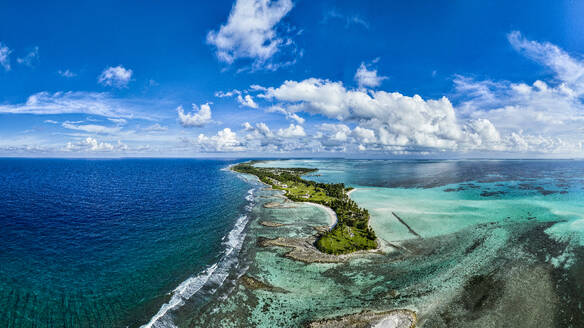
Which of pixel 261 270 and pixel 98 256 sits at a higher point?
pixel 98 256

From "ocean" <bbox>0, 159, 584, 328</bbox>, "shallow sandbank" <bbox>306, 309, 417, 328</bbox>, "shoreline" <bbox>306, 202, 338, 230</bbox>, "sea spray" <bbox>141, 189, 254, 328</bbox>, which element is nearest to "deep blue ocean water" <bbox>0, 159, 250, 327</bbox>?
"ocean" <bbox>0, 159, 584, 328</bbox>

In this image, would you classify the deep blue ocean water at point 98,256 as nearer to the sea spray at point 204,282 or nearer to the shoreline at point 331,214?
the sea spray at point 204,282

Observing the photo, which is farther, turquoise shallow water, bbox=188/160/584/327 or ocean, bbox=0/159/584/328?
turquoise shallow water, bbox=188/160/584/327

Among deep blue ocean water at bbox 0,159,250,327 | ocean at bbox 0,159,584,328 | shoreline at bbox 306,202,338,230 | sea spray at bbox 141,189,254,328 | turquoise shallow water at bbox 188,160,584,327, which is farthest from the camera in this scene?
shoreline at bbox 306,202,338,230

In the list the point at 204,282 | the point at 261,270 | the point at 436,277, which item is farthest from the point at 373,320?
the point at 204,282

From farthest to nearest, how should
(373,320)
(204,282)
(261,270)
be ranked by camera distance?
(261,270), (204,282), (373,320)

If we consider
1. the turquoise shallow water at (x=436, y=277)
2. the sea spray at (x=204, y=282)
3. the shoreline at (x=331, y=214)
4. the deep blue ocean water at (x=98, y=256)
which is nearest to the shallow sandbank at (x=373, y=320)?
the turquoise shallow water at (x=436, y=277)

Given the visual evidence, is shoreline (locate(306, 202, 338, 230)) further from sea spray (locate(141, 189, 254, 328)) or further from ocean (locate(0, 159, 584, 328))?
sea spray (locate(141, 189, 254, 328))

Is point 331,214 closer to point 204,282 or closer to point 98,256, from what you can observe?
point 204,282

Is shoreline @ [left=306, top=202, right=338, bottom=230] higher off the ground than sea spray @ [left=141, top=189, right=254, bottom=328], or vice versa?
shoreline @ [left=306, top=202, right=338, bottom=230]

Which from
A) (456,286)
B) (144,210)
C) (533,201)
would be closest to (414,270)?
(456,286)

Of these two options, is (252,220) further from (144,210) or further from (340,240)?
(144,210)
